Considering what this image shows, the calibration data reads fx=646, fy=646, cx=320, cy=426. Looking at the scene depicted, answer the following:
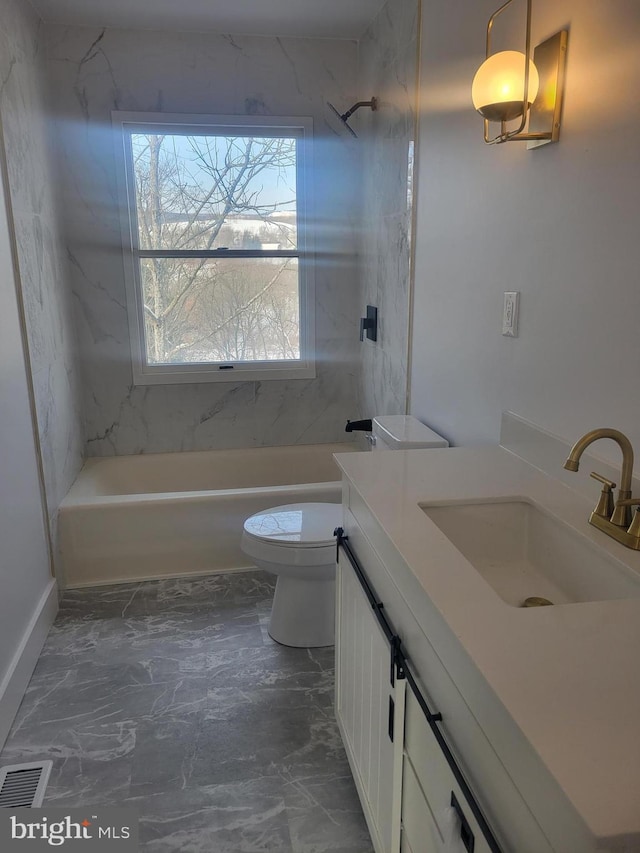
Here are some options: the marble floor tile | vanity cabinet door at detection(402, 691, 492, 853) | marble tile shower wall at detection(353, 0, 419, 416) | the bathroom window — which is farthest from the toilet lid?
the bathroom window

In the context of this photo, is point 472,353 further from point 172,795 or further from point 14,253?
point 14,253

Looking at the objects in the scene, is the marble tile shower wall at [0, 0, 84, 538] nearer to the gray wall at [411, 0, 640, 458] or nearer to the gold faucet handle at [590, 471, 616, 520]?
the gray wall at [411, 0, 640, 458]

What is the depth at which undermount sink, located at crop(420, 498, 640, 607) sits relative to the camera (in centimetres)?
125

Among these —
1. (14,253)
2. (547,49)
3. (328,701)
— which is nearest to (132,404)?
(14,253)

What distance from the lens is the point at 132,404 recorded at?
342cm

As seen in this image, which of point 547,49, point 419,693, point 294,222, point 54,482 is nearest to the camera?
point 419,693

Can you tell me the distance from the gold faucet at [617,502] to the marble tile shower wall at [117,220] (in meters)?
2.46

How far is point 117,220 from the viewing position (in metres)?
3.21

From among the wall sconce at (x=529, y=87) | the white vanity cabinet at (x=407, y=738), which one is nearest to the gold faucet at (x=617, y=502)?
the white vanity cabinet at (x=407, y=738)

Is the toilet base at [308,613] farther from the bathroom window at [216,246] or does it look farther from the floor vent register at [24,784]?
the bathroom window at [216,246]

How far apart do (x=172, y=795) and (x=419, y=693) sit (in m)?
1.02

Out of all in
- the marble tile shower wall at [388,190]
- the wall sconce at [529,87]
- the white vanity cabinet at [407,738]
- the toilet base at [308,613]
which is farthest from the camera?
the marble tile shower wall at [388,190]

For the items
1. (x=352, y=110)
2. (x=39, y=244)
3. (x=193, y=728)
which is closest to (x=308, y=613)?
(x=193, y=728)

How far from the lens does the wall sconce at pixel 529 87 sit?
1427 mm
